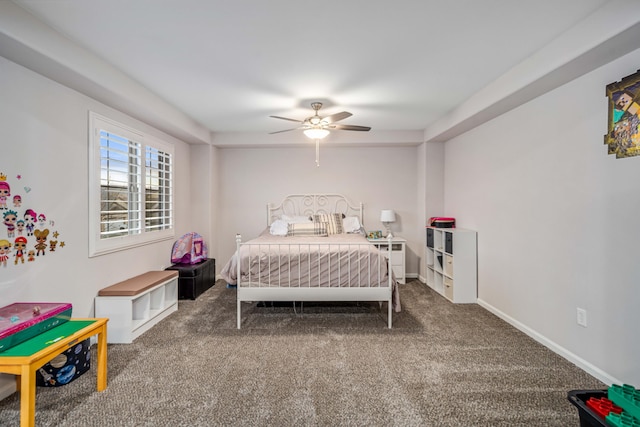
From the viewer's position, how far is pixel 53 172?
2398 millimetres

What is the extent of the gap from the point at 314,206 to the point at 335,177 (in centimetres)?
65

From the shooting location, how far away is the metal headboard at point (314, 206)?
521cm

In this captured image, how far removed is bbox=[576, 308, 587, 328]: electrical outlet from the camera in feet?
7.45

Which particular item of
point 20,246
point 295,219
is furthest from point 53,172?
point 295,219

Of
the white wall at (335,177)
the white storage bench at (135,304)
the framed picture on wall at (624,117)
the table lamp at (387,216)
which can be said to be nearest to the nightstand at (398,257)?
the table lamp at (387,216)

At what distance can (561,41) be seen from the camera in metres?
2.11

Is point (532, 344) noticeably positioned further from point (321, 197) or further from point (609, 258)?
point (321, 197)

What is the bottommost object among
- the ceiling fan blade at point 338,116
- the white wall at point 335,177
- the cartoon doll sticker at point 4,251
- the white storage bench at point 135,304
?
the white storage bench at point 135,304

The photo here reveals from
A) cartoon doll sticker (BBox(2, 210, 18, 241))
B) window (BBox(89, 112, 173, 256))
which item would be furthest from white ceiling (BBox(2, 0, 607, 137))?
cartoon doll sticker (BBox(2, 210, 18, 241))

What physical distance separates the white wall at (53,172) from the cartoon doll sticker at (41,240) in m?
0.06

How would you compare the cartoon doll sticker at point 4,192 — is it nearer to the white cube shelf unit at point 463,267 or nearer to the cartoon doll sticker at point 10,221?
the cartoon doll sticker at point 10,221

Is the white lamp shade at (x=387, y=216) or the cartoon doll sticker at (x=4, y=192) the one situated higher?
the cartoon doll sticker at (x=4, y=192)

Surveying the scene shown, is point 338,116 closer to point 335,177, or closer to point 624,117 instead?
point 335,177

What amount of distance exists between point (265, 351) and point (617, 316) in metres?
2.69
